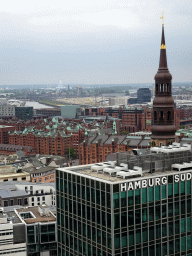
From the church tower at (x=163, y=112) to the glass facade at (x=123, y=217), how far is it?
6224cm

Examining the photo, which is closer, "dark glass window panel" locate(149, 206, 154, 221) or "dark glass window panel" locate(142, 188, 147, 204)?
"dark glass window panel" locate(142, 188, 147, 204)

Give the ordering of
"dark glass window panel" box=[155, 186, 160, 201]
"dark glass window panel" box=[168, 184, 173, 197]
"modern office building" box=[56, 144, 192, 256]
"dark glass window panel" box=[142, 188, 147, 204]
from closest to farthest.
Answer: "modern office building" box=[56, 144, 192, 256]
"dark glass window panel" box=[142, 188, 147, 204]
"dark glass window panel" box=[155, 186, 160, 201]
"dark glass window panel" box=[168, 184, 173, 197]

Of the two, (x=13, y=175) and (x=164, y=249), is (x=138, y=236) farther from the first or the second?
(x=13, y=175)

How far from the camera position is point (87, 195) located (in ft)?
191

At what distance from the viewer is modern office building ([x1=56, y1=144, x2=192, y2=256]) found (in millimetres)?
55406

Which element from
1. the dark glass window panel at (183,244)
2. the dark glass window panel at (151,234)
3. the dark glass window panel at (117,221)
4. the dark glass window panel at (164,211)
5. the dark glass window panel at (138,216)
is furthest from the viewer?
the dark glass window panel at (183,244)

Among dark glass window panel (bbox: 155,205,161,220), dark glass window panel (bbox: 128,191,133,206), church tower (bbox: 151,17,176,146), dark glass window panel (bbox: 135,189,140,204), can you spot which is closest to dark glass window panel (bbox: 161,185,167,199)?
dark glass window panel (bbox: 155,205,161,220)

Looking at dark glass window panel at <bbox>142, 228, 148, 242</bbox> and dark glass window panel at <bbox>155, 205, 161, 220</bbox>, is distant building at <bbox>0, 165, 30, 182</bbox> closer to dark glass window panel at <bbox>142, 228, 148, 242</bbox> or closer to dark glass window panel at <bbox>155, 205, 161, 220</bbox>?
dark glass window panel at <bbox>155, 205, 161, 220</bbox>

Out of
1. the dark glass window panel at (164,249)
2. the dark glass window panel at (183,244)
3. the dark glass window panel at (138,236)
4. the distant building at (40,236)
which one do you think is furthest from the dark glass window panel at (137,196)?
the distant building at (40,236)

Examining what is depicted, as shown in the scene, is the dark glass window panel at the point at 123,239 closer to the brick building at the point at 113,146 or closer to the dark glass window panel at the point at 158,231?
the dark glass window panel at the point at 158,231

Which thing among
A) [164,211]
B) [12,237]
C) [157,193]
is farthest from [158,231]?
[12,237]

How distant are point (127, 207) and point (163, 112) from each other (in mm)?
70142

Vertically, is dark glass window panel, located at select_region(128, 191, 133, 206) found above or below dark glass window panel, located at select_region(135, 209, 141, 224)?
above

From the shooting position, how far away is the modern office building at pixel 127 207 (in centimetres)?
5541
